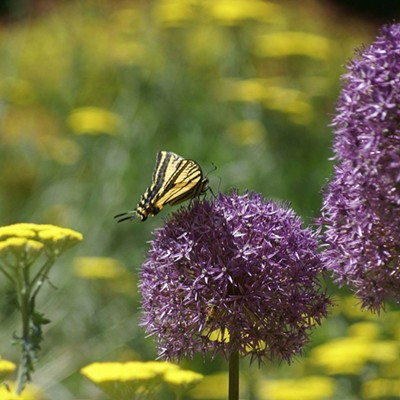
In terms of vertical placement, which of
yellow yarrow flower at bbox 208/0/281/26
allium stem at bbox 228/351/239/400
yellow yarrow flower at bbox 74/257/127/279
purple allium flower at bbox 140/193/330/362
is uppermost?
yellow yarrow flower at bbox 208/0/281/26

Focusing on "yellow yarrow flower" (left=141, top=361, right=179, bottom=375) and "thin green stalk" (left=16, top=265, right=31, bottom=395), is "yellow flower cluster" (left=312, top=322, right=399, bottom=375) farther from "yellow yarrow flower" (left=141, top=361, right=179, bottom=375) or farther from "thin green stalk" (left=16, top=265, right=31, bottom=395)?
"thin green stalk" (left=16, top=265, right=31, bottom=395)

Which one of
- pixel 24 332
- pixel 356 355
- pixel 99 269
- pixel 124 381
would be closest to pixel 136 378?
pixel 124 381

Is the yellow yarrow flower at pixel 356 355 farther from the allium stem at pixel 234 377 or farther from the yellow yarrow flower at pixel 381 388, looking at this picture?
the allium stem at pixel 234 377

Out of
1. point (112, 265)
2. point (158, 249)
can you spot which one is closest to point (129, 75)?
point (112, 265)

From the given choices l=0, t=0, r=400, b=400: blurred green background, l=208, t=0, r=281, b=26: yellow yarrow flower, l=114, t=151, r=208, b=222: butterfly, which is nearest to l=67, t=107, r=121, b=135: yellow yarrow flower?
l=0, t=0, r=400, b=400: blurred green background

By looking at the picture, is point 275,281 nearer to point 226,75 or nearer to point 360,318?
point 360,318

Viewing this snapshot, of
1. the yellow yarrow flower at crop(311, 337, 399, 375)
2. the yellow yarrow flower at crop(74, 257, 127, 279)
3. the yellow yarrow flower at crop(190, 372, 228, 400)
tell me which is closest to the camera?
the yellow yarrow flower at crop(311, 337, 399, 375)

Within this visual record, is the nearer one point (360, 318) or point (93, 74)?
point (360, 318)

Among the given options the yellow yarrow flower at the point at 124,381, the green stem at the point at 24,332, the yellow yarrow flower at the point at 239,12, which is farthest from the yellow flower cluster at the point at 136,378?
the yellow yarrow flower at the point at 239,12
